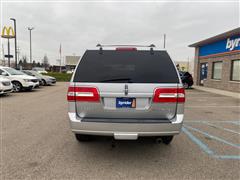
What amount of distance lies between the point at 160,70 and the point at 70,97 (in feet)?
4.98

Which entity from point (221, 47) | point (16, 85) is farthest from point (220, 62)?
point (16, 85)

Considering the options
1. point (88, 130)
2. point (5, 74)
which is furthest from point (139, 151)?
point (5, 74)

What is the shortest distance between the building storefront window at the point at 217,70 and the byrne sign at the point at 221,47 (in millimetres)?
1061

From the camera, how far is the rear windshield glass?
2757mm

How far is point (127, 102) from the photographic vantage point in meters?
2.71

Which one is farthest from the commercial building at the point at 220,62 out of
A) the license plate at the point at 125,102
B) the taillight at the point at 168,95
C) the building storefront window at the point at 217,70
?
the license plate at the point at 125,102

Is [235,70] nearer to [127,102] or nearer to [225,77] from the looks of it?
[225,77]

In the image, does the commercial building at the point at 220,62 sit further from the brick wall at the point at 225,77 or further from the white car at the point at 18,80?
the white car at the point at 18,80

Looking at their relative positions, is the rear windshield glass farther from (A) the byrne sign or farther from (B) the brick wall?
(A) the byrne sign

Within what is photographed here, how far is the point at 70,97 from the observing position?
2.77 meters

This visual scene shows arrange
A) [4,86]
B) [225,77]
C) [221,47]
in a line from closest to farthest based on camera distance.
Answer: [4,86]
[225,77]
[221,47]

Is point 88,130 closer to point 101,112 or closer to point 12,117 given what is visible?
point 101,112

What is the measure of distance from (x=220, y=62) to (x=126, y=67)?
→ 52.0ft

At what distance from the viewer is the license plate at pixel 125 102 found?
2699 millimetres
